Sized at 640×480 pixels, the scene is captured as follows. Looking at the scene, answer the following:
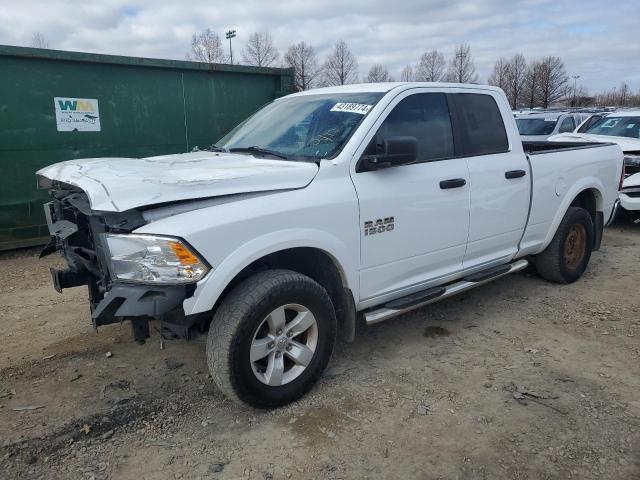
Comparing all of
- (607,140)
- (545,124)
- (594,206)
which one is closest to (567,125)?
(545,124)

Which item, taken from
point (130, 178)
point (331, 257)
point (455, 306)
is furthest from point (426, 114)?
point (130, 178)

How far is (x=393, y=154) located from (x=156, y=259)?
1.59 meters

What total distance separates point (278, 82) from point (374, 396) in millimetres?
6604

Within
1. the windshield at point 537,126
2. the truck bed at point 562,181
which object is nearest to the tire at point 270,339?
the truck bed at point 562,181

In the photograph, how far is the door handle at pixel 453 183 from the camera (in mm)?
3832

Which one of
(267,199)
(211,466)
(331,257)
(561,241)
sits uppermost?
(267,199)

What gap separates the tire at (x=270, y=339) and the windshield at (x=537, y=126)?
10781 millimetres

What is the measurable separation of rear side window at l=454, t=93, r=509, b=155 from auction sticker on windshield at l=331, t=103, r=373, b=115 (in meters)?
0.96

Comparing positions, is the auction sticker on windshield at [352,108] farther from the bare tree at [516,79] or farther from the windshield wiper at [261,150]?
the bare tree at [516,79]

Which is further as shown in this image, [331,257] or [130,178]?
[331,257]

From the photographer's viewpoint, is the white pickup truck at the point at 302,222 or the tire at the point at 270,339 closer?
the white pickup truck at the point at 302,222

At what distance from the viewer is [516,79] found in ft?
194

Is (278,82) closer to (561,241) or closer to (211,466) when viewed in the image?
(561,241)

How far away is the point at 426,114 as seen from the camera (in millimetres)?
3969
